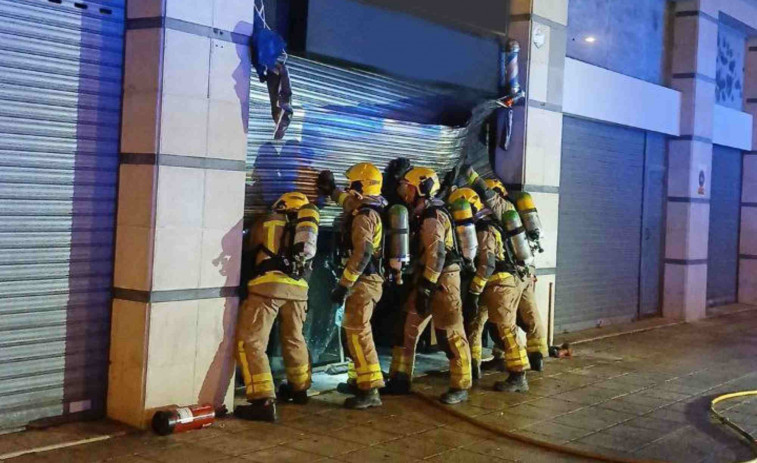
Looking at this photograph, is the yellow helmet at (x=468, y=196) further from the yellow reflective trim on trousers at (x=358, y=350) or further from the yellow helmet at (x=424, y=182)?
the yellow reflective trim on trousers at (x=358, y=350)

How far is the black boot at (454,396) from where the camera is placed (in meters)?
8.10

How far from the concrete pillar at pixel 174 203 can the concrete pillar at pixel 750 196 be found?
13.3m

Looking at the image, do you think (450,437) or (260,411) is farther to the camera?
(260,411)

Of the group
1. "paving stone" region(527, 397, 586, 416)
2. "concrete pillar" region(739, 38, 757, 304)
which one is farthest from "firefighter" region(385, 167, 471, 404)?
"concrete pillar" region(739, 38, 757, 304)

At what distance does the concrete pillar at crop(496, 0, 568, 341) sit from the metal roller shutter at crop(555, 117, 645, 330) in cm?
121

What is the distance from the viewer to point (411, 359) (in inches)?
339

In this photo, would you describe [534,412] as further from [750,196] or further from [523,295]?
[750,196]

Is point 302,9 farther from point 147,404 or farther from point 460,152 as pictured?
point 147,404

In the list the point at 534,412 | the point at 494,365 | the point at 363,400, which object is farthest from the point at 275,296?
the point at 494,365

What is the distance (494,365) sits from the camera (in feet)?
32.8

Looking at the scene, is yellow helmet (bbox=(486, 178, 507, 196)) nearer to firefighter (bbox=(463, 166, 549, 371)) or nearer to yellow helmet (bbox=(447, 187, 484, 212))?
firefighter (bbox=(463, 166, 549, 371))

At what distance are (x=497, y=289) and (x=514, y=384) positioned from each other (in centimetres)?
97

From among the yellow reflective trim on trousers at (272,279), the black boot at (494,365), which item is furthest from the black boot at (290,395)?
the black boot at (494,365)

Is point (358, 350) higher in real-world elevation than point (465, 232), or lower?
lower
